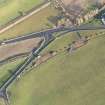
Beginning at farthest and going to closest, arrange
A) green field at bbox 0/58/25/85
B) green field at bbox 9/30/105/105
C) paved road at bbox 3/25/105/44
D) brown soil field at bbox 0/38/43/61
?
paved road at bbox 3/25/105/44 < brown soil field at bbox 0/38/43/61 < green field at bbox 0/58/25/85 < green field at bbox 9/30/105/105

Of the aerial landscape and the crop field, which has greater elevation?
the crop field

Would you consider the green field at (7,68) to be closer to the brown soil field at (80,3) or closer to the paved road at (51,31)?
the paved road at (51,31)

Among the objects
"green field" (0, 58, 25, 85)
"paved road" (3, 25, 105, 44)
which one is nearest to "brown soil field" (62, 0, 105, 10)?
"paved road" (3, 25, 105, 44)

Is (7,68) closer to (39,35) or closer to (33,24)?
(39,35)

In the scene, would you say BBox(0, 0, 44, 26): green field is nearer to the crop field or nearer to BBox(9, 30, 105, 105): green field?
the crop field

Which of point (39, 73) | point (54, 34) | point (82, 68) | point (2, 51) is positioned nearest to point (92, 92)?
point (82, 68)

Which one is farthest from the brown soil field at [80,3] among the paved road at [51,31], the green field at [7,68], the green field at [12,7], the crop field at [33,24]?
the green field at [7,68]

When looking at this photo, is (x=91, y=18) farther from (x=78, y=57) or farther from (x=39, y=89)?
(x=39, y=89)

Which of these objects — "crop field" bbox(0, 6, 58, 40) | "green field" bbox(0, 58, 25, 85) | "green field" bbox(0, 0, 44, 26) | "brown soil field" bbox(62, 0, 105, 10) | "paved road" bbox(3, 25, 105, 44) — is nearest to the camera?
"green field" bbox(0, 58, 25, 85)
